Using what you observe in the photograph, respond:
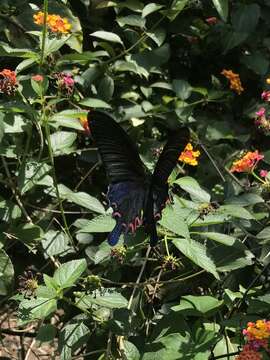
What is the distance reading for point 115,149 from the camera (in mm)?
1774

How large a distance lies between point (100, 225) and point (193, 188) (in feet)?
1.11

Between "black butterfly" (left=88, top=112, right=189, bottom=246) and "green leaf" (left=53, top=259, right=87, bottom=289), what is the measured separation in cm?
10

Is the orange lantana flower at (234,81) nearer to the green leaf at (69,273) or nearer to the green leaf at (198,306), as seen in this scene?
the green leaf at (198,306)

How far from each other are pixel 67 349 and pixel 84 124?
81cm

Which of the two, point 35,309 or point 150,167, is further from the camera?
point 150,167

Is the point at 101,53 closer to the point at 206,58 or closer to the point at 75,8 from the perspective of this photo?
the point at 75,8

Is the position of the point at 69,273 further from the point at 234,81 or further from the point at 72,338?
the point at 234,81

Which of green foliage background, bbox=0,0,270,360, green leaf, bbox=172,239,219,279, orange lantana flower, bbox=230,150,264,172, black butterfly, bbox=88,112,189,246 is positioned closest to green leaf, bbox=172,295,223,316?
green foliage background, bbox=0,0,270,360

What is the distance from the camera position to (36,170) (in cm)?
209

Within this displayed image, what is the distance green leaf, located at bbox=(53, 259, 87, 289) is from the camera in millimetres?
1743

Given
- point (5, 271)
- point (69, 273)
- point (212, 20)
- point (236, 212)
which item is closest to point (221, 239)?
point (236, 212)

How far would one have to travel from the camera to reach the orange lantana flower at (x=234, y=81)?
266cm

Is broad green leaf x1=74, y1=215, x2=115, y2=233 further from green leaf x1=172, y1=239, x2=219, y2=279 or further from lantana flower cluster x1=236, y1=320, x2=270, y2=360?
lantana flower cluster x1=236, y1=320, x2=270, y2=360

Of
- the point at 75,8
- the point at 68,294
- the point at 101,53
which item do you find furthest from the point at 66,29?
the point at 68,294
